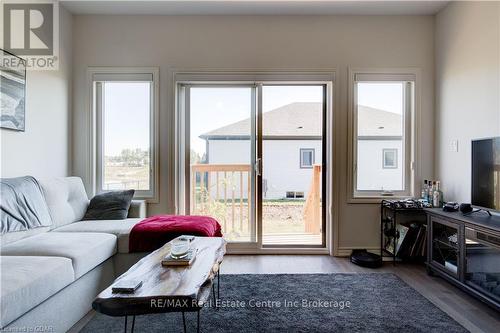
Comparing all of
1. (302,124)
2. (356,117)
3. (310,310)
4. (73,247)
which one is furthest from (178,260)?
(356,117)

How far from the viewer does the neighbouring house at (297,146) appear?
11.0ft

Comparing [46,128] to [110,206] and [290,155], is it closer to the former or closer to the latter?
[110,206]

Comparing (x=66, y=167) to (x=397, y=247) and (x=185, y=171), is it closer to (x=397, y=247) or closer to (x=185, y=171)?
(x=185, y=171)

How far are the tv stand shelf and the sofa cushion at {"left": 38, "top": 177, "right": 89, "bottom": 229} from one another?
11.2 feet

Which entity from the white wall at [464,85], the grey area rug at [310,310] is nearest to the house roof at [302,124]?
the white wall at [464,85]

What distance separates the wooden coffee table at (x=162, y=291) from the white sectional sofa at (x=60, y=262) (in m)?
0.50

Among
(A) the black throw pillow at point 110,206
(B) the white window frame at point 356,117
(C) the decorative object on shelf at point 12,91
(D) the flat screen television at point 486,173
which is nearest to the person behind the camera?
(D) the flat screen television at point 486,173

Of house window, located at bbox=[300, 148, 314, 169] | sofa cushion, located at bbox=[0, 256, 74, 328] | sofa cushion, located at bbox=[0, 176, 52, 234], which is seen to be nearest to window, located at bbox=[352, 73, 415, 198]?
house window, located at bbox=[300, 148, 314, 169]

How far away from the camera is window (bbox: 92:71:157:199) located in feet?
11.0

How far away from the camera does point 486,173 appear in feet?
7.45

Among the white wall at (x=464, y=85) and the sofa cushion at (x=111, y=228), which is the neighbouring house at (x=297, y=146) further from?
the sofa cushion at (x=111, y=228)

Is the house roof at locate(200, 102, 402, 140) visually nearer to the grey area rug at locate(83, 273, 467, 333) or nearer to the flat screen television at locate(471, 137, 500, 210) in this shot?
the flat screen television at locate(471, 137, 500, 210)

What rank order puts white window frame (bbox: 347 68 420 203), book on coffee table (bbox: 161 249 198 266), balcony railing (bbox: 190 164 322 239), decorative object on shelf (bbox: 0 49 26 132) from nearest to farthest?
book on coffee table (bbox: 161 249 198 266), decorative object on shelf (bbox: 0 49 26 132), white window frame (bbox: 347 68 420 203), balcony railing (bbox: 190 164 322 239)

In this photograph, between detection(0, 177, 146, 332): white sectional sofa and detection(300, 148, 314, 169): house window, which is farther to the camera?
detection(300, 148, 314, 169): house window
